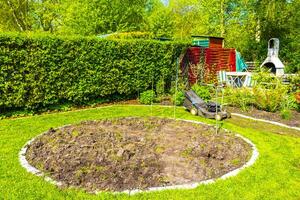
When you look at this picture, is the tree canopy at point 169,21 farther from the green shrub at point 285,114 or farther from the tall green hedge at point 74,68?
the green shrub at point 285,114

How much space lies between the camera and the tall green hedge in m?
9.52

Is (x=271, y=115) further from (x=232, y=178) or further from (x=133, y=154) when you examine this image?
(x=133, y=154)

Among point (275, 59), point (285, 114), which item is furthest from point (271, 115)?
point (275, 59)

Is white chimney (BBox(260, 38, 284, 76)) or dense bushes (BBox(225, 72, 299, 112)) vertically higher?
white chimney (BBox(260, 38, 284, 76))

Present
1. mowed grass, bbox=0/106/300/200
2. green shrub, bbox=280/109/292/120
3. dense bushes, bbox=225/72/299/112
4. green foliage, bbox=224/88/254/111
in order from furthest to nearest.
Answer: green foliage, bbox=224/88/254/111, dense bushes, bbox=225/72/299/112, green shrub, bbox=280/109/292/120, mowed grass, bbox=0/106/300/200

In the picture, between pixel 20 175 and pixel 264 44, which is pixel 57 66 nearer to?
pixel 20 175

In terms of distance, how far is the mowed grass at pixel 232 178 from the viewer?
450 cm

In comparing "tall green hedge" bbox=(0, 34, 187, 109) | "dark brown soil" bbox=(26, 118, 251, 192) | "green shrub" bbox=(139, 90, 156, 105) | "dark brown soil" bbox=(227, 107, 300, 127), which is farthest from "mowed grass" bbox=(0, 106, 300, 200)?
"green shrub" bbox=(139, 90, 156, 105)

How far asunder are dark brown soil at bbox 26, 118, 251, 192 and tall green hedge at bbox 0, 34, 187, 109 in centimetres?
289

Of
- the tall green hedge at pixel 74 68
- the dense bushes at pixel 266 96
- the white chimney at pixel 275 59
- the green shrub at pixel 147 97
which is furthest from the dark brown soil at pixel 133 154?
the white chimney at pixel 275 59

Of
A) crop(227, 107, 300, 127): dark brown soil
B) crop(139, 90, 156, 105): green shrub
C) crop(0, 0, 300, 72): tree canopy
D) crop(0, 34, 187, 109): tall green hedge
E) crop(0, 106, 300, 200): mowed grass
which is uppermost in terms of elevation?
crop(0, 0, 300, 72): tree canopy

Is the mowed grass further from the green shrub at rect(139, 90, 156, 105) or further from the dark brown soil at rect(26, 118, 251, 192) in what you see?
the green shrub at rect(139, 90, 156, 105)

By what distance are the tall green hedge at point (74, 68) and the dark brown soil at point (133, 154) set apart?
9.47ft

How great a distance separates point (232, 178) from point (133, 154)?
1.86 metres
